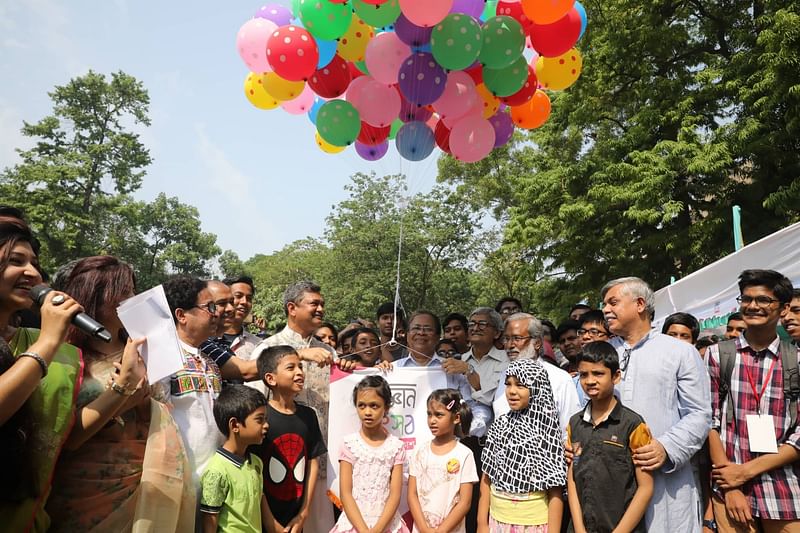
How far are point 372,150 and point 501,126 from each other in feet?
4.54

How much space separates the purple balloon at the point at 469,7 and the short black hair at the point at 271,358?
3.19m

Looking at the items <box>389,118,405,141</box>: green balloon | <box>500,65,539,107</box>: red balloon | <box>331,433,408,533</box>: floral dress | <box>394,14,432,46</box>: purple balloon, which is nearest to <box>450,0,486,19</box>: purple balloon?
<box>394,14,432,46</box>: purple balloon

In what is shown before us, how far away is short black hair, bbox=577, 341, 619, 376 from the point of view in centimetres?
338

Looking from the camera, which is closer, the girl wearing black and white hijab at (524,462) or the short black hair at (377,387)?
the girl wearing black and white hijab at (524,462)

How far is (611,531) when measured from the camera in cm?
315

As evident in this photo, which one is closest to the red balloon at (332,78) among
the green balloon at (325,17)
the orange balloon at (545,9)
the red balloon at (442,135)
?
the green balloon at (325,17)

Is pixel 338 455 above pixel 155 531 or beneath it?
above

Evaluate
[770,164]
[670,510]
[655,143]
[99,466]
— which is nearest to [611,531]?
[670,510]

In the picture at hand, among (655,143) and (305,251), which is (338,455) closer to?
(655,143)

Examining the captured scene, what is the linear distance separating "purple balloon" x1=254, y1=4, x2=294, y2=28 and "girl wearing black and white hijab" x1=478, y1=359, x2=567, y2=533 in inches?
161

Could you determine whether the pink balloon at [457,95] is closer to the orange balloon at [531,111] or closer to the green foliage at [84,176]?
the orange balloon at [531,111]

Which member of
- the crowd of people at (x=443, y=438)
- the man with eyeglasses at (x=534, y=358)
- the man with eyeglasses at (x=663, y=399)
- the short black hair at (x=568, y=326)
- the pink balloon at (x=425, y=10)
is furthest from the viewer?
the short black hair at (x=568, y=326)

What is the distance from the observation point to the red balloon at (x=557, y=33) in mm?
5527

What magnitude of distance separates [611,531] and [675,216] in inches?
420
